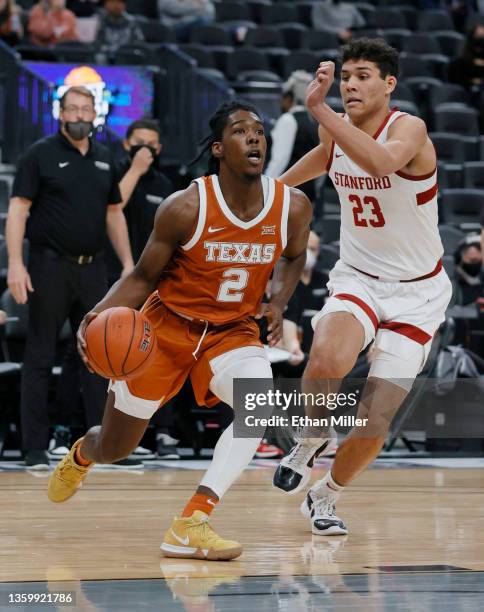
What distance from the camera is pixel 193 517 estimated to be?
190 inches

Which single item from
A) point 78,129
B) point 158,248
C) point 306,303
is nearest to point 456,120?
point 306,303

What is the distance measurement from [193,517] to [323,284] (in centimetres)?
479

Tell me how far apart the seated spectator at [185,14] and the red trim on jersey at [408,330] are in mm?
10016

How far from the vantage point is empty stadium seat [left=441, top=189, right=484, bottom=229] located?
41.4 feet

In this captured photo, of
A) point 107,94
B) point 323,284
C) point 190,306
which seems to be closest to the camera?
point 190,306

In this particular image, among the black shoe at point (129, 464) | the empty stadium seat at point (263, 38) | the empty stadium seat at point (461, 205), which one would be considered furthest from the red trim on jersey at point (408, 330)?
the empty stadium seat at point (263, 38)

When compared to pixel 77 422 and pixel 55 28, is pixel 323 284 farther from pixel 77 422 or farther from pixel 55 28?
pixel 55 28

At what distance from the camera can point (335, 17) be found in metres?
16.2

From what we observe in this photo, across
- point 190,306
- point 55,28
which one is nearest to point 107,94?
point 55,28

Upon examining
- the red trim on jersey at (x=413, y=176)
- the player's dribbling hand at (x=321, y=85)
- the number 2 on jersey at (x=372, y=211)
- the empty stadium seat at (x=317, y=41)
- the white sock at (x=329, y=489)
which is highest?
the player's dribbling hand at (x=321, y=85)

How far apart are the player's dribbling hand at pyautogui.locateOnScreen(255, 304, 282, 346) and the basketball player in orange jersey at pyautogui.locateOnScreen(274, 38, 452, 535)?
158 millimetres

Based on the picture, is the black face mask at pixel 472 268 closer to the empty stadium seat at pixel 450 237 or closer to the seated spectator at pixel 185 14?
the empty stadium seat at pixel 450 237

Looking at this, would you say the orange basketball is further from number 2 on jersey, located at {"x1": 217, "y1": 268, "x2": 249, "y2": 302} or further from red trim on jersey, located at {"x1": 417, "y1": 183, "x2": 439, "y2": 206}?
red trim on jersey, located at {"x1": 417, "y1": 183, "x2": 439, "y2": 206}

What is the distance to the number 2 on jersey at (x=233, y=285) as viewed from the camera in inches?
199
